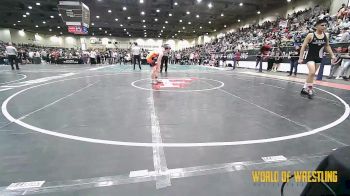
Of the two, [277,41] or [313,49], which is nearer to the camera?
[313,49]

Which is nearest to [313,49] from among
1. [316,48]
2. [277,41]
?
[316,48]

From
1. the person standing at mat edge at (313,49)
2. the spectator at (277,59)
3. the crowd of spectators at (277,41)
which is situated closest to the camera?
the person standing at mat edge at (313,49)

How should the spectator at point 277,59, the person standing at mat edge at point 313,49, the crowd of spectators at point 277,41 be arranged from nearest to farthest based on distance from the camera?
the person standing at mat edge at point 313,49 < the crowd of spectators at point 277,41 < the spectator at point 277,59

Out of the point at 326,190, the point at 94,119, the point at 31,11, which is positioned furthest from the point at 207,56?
the point at 326,190

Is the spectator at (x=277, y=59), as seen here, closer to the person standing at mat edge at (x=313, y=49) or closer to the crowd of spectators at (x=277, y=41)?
the crowd of spectators at (x=277, y=41)

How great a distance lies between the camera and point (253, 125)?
3.35 meters

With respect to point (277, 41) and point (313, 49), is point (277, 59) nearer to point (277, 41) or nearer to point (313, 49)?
point (277, 41)

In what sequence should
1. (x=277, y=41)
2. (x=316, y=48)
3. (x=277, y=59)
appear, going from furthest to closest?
1. (x=277, y=41)
2. (x=277, y=59)
3. (x=316, y=48)

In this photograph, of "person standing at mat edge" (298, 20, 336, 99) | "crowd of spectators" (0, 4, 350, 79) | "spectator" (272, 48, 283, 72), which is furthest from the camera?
"spectator" (272, 48, 283, 72)

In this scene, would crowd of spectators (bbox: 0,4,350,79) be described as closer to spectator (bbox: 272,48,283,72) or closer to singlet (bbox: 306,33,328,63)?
spectator (bbox: 272,48,283,72)

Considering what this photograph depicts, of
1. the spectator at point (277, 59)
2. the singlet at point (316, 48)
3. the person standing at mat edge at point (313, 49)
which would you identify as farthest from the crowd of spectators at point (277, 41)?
the singlet at point (316, 48)

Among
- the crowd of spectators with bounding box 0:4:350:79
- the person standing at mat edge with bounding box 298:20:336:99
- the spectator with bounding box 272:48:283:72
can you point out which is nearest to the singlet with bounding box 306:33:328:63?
the person standing at mat edge with bounding box 298:20:336:99

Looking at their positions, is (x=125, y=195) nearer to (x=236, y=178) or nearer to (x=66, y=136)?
(x=236, y=178)

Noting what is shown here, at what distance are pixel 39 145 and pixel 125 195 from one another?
1554 mm
